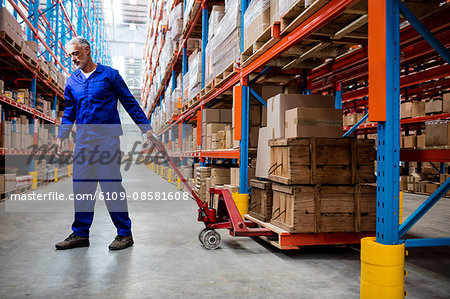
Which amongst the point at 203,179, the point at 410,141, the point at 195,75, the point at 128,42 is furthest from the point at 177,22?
the point at 128,42

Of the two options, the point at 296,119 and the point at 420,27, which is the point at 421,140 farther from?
the point at 420,27

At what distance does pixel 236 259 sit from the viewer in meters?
3.34

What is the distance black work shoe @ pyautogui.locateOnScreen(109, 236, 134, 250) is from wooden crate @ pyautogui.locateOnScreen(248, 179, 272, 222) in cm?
141

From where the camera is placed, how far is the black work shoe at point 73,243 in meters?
3.59

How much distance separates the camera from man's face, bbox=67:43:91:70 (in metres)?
3.55

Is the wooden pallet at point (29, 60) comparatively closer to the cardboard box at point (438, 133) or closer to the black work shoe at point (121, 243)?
the black work shoe at point (121, 243)

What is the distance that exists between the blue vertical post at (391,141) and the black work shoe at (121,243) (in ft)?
7.92

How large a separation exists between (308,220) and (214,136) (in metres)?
3.67

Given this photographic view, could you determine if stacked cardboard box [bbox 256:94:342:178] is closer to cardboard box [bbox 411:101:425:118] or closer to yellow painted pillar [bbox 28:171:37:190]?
cardboard box [bbox 411:101:425:118]

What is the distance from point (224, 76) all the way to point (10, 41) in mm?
4586

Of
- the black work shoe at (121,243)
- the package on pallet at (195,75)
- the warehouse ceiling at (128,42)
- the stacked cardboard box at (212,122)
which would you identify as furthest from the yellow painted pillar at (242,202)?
the warehouse ceiling at (128,42)

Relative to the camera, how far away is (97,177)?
3648 mm

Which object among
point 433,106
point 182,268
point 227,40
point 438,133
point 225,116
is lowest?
point 182,268

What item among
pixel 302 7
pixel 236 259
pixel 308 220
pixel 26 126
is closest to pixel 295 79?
pixel 302 7
